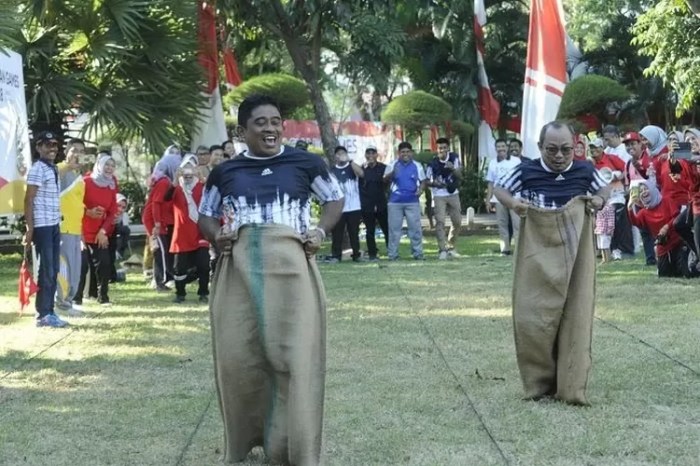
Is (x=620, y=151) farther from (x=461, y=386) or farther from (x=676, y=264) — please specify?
(x=461, y=386)

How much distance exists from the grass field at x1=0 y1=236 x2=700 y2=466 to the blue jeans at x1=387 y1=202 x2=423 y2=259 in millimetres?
6080

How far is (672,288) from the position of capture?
14219mm

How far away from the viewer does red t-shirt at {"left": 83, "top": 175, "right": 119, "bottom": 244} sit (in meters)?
14.4

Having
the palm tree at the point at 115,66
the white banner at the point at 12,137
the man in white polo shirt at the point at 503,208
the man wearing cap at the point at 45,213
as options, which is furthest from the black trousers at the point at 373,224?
the white banner at the point at 12,137

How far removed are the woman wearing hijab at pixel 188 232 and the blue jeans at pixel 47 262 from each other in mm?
2183

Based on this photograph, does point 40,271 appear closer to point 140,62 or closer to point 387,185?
point 140,62

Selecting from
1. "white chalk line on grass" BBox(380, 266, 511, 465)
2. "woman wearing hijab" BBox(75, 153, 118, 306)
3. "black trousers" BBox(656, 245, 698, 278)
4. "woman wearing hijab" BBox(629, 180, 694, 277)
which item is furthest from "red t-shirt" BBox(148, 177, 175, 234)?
"black trousers" BBox(656, 245, 698, 278)

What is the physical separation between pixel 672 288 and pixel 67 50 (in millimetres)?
10317

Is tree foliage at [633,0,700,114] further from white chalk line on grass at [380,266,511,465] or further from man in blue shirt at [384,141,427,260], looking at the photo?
white chalk line on grass at [380,266,511,465]

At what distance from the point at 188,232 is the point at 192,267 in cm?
48

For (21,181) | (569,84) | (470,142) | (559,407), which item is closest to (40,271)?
(21,181)

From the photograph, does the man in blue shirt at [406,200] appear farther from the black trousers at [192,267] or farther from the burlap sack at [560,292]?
the burlap sack at [560,292]

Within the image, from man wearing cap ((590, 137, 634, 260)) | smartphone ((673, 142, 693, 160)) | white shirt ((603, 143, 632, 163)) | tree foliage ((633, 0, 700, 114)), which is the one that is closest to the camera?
smartphone ((673, 142, 693, 160))

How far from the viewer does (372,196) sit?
21312 millimetres
